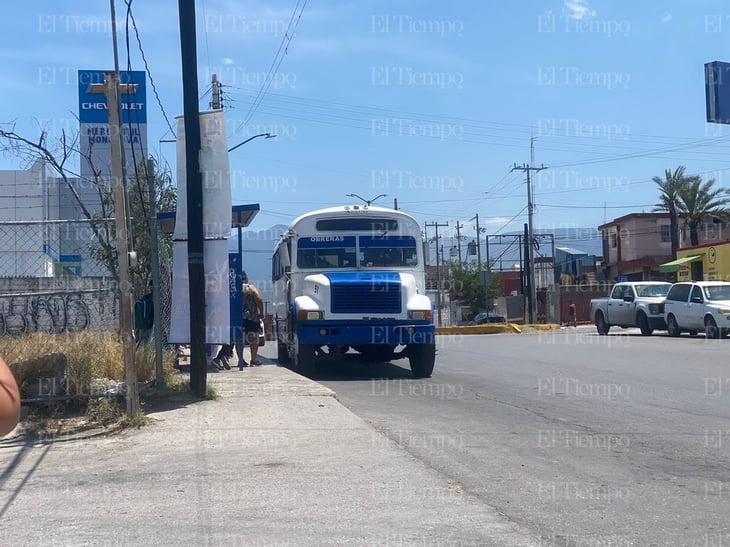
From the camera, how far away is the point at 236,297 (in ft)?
48.9

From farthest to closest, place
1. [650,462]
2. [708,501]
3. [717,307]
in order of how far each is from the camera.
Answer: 1. [717,307]
2. [650,462]
3. [708,501]

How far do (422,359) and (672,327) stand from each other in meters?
15.0

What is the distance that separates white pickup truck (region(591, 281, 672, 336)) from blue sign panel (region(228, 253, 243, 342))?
17.1 metres

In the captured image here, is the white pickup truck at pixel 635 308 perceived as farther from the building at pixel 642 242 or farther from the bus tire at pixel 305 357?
the building at pixel 642 242

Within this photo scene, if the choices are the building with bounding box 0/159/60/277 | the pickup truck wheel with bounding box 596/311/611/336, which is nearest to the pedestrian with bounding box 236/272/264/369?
the building with bounding box 0/159/60/277

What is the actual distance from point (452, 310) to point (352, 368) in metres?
56.9

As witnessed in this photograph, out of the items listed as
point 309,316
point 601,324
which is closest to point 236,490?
point 309,316

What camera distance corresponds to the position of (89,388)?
9.02 m

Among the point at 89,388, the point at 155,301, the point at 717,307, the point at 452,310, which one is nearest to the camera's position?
the point at 89,388

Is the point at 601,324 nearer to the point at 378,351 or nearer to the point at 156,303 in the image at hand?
the point at 378,351

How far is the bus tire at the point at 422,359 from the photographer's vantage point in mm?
14195

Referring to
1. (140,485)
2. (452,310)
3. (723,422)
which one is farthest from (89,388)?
(452,310)

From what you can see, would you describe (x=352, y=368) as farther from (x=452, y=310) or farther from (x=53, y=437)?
(x=452, y=310)

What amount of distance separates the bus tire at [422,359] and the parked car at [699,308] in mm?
13198
